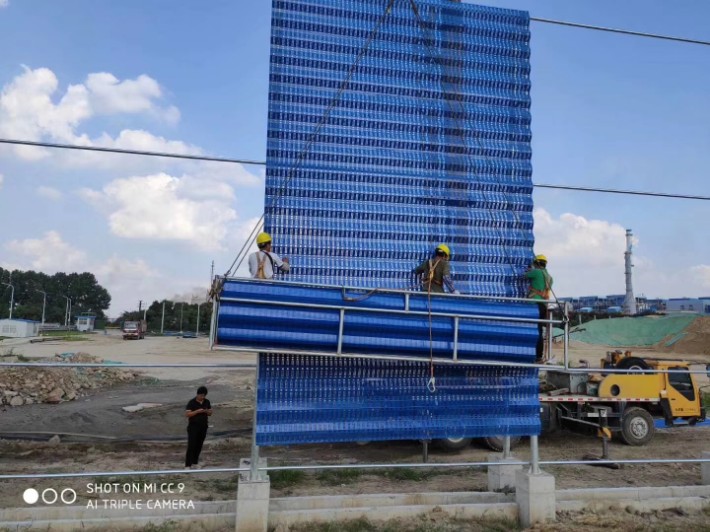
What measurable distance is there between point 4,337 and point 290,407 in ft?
210

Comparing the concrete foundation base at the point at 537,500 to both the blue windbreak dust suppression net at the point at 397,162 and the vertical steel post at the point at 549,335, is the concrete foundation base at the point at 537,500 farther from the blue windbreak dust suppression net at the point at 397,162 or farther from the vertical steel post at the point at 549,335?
the vertical steel post at the point at 549,335

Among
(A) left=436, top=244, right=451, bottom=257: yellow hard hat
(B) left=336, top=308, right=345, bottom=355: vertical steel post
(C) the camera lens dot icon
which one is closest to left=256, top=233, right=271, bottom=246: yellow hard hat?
(B) left=336, top=308, right=345, bottom=355: vertical steel post

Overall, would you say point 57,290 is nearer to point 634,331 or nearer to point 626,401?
point 634,331

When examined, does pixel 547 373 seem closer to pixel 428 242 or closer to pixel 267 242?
pixel 428 242

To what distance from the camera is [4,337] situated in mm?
56219

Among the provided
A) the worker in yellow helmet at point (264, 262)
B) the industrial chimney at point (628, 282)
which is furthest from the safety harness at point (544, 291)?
the industrial chimney at point (628, 282)

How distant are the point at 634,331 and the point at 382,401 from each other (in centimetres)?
5047

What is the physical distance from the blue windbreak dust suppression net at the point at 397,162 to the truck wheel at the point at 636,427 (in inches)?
271

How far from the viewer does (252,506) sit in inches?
195

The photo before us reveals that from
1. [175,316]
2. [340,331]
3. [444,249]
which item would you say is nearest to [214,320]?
[340,331]

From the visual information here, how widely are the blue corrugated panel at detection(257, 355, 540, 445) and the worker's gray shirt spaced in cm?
81

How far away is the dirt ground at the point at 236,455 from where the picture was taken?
293 inches

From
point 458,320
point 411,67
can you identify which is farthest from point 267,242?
point 411,67

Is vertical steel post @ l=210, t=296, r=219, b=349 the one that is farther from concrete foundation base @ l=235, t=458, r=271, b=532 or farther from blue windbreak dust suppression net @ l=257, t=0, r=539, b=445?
concrete foundation base @ l=235, t=458, r=271, b=532
